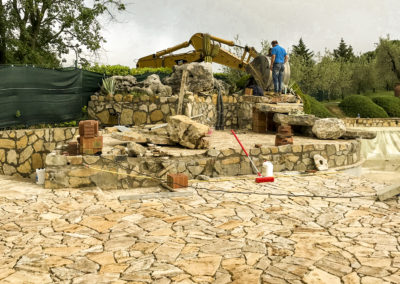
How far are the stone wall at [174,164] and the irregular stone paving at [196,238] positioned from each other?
48 centimetres

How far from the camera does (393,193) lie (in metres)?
6.86

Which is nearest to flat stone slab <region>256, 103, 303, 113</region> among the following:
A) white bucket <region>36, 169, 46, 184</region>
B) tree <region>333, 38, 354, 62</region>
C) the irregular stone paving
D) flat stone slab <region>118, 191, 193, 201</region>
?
the irregular stone paving

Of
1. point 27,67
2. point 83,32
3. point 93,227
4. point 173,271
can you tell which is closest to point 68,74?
point 27,67

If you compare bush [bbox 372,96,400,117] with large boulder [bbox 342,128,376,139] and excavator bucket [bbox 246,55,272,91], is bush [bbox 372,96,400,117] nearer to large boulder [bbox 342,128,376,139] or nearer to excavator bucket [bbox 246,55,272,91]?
excavator bucket [bbox 246,55,272,91]

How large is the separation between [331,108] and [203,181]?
21494 millimetres

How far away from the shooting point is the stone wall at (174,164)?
7.53m

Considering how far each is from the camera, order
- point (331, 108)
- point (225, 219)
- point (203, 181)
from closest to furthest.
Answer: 1. point (225, 219)
2. point (203, 181)
3. point (331, 108)

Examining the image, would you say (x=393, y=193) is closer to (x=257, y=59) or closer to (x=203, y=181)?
(x=203, y=181)

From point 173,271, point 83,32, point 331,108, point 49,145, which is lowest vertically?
point 173,271

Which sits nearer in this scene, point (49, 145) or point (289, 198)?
point (289, 198)

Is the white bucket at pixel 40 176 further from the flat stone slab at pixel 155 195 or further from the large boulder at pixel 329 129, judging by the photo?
the large boulder at pixel 329 129

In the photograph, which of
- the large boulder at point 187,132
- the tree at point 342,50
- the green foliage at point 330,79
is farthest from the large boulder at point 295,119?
the tree at point 342,50

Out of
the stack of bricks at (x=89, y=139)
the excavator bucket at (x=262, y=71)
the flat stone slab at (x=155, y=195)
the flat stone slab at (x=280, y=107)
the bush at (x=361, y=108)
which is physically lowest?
the flat stone slab at (x=155, y=195)

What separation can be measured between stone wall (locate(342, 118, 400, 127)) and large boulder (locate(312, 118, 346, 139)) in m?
12.0
